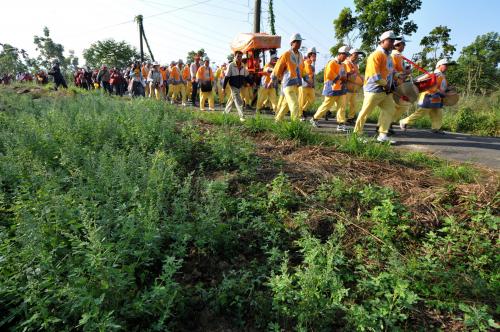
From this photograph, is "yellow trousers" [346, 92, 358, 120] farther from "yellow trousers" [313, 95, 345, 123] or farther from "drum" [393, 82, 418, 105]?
"drum" [393, 82, 418, 105]

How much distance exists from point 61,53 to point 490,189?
314 ft

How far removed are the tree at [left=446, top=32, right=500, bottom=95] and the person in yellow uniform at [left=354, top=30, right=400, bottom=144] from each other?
332 inches

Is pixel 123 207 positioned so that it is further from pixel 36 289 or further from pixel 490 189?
pixel 490 189

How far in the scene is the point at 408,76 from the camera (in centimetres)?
727

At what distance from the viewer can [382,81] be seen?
19.7 ft

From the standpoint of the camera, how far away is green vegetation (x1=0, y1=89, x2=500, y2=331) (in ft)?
6.91

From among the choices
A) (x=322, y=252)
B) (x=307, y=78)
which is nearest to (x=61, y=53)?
(x=307, y=78)

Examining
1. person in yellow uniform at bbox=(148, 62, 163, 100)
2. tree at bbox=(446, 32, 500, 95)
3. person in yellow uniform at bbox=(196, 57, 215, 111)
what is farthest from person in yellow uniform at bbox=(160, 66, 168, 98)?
tree at bbox=(446, 32, 500, 95)

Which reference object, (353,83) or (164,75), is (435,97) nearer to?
(353,83)

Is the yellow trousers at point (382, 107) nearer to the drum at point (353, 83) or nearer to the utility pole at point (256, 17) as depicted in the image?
the drum at point (353, 83)

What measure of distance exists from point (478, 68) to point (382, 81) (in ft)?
35.0

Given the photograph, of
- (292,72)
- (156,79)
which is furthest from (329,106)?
(156,79)

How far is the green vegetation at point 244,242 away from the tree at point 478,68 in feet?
37.7

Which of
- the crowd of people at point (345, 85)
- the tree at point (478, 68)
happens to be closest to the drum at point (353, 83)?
the crowd of people at point (345, 85)
